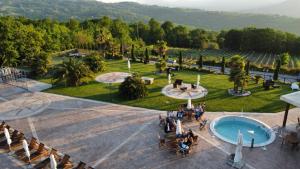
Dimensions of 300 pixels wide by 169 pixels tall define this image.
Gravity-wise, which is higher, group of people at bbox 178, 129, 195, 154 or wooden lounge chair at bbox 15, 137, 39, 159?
group of people at bbox 178, 129, 195, 154

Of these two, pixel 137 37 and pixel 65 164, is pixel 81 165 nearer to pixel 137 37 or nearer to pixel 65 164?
pixel 65 164

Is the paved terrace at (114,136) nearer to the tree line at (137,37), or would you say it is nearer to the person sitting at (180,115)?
the person sitting at (180,115)

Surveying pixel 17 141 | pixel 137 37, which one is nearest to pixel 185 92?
pixel 17 141

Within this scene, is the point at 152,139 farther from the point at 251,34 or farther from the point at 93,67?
the point at 251,34

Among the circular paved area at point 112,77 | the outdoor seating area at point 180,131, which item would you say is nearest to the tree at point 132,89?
the outdoor seating area at point 180,131

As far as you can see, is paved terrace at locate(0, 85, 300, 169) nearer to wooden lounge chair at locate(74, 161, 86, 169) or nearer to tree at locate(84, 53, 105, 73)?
wooden lounge chair at locate(74, 161, 86, 169)

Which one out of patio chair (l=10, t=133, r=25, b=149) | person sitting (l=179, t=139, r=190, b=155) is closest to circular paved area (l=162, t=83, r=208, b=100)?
person sitting (l=179, t=139, r=190, b=155)
